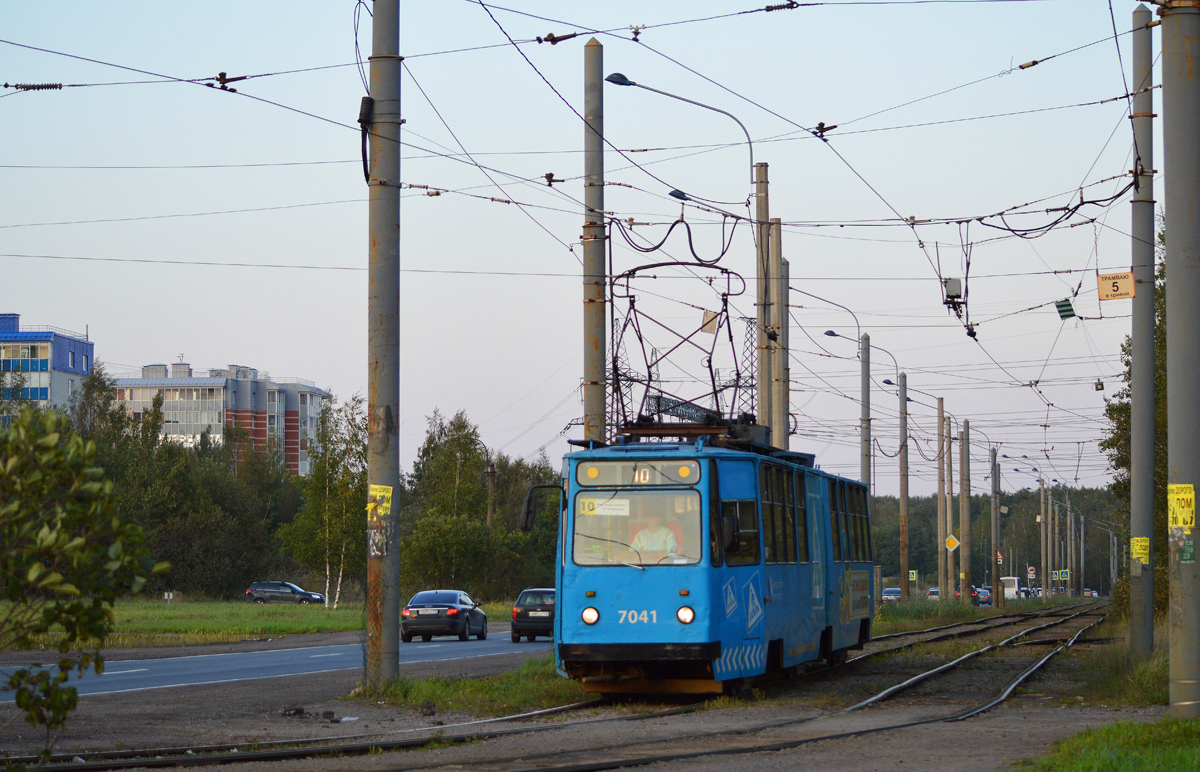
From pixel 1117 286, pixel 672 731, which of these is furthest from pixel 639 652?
pixel 1117 286

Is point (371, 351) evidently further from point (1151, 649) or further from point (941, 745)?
point (1151, 649)

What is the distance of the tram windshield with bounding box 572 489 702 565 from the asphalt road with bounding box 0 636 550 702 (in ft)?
22.4

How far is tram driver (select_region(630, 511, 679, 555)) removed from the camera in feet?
51.5

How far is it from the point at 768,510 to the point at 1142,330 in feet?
19.6

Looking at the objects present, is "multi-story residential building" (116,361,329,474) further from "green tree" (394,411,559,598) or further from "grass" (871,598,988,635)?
"grass" (871,598,988,635)

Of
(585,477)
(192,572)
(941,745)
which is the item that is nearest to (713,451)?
(585,477)

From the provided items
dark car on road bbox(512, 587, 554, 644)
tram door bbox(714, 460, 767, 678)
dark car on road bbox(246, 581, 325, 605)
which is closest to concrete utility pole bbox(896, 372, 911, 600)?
dark car on road bbox(512, 587, 554, 644)

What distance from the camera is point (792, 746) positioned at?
11836mm

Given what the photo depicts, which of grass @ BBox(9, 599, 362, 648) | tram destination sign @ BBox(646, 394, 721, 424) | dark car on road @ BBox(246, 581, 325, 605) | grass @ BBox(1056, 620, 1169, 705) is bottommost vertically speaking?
dark car on road @ BBox(246, 581, 325, 605)

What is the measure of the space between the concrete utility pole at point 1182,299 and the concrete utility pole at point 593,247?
7595 millimetres

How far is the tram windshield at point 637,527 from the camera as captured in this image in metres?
15.7

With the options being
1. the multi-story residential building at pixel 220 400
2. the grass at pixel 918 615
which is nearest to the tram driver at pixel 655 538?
the grass at pixel 918 615

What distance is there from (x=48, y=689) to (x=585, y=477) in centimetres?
1021

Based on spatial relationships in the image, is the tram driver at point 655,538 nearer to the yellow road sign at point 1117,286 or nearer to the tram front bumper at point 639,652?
the tram front bumper at point 639,652
